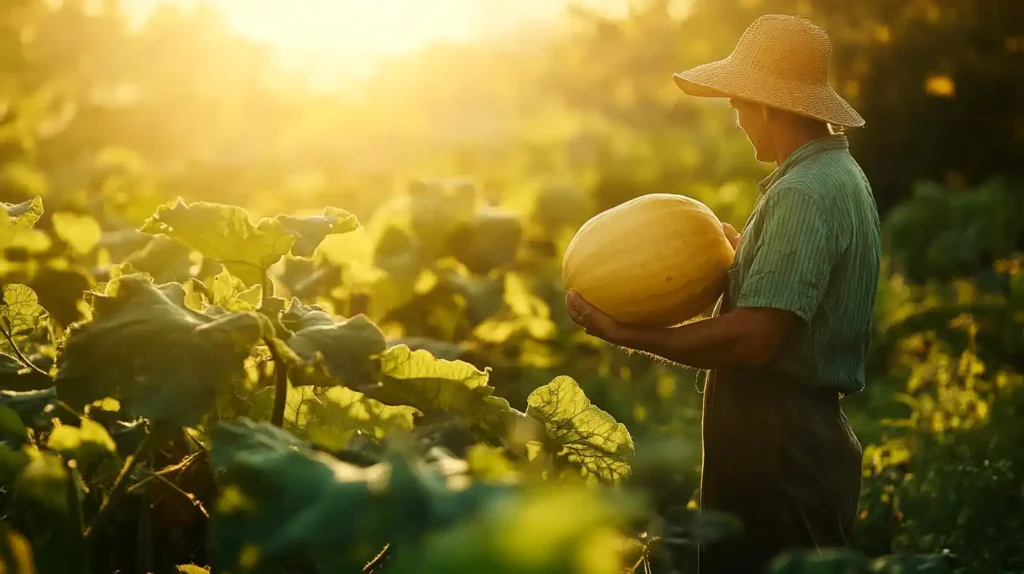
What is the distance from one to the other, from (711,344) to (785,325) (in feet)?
0.54

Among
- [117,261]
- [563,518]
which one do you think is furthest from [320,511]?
[117,261]

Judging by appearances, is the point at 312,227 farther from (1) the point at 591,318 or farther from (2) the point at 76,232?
(2) the point at 76,232

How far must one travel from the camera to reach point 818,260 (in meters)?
2.37

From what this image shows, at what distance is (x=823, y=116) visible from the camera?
255cm

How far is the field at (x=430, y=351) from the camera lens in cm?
131

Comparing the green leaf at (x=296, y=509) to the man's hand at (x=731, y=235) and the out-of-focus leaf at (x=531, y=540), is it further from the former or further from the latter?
the man's hand at (x=731, y=235)

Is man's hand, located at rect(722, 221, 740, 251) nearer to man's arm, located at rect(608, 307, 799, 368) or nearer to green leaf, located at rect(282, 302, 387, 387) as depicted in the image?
man's arm, located at rect(608, 307, 799, 368)

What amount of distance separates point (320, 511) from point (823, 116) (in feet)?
5.88

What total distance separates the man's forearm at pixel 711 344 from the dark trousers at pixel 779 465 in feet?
0.61

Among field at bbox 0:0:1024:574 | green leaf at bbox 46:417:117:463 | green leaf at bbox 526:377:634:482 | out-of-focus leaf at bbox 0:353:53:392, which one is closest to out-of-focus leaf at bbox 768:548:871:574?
field at bbox 0:0:1024:574

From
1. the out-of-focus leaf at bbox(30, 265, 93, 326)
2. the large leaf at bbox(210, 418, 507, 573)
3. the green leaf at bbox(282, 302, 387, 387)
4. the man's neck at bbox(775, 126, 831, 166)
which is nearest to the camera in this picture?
the large leaf at bbox(210, 418, 507, 573)

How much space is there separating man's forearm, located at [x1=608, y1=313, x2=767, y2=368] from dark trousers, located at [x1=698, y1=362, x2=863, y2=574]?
19 cm

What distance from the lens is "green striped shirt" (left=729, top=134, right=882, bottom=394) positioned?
236cm

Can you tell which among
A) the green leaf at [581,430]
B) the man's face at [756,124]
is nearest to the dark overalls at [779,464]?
the man's face at [756,124]
